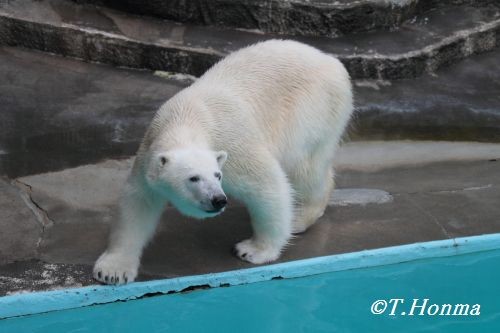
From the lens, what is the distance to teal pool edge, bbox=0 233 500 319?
3482mm

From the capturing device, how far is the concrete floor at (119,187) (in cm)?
385

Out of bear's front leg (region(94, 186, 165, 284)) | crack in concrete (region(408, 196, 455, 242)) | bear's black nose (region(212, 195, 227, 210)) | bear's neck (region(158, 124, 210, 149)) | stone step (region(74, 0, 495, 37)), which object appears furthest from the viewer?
stone step (region(74, 0, 495, 37))

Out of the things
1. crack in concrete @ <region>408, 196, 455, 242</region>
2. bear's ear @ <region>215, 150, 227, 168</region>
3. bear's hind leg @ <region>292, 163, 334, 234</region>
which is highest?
bear's ear @ <region>215, 150, 227, 168</region>

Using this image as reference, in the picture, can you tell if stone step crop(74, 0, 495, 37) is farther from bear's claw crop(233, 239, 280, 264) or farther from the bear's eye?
the bear's eye

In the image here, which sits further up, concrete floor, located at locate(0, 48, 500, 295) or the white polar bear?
the white polar bear

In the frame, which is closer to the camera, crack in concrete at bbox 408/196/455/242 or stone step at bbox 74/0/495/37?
crack in concrete at bbox 408/196/455/242

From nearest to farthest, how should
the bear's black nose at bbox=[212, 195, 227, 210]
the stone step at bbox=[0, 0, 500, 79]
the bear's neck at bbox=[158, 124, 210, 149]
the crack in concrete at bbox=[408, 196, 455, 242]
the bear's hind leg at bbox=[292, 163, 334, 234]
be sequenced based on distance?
the bear's black nose at bbox=[212, 195, 227, 210]
the bear's neck at bbox=[158, 124, 210, 149]
the bear's hind leg at bbox=[292, 163, 334, 234]
the crack in concrete at bbox=[408, 196, 455, 242]
the stone step at bbox=[0, 0, 500, 79]

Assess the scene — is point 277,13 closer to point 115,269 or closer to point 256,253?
point 256,253

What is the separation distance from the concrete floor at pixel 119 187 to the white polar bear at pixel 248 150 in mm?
168

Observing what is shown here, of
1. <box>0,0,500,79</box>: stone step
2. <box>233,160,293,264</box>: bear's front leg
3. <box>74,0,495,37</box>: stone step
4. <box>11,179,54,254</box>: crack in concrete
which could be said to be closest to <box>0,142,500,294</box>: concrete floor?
<box>11,179,54,254</box>: crack in concrete

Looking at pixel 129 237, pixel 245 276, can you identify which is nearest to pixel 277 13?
pixel 245 276

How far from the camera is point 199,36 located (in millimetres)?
6094

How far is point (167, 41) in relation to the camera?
5.96m

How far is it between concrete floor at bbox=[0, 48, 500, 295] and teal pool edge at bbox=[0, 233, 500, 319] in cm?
6
